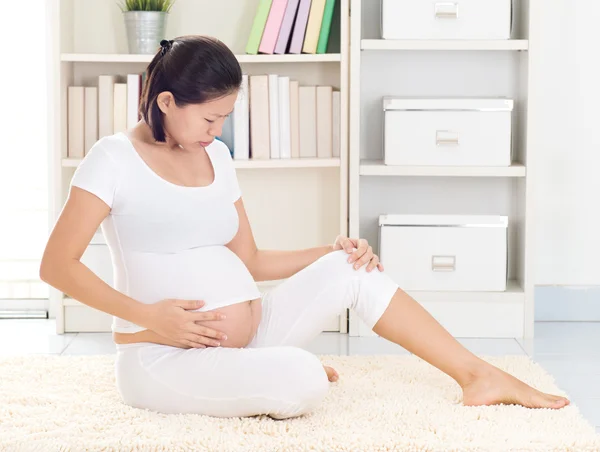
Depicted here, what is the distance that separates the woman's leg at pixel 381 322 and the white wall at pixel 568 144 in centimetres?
111

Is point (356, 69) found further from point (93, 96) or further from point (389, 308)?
point (389, 308)

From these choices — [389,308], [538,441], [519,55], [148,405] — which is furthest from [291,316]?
[519,55]

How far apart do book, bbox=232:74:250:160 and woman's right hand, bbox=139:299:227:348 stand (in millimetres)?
1099

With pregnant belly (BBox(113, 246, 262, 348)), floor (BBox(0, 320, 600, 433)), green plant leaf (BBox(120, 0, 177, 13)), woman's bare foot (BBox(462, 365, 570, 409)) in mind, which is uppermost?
green plant leaf (BBox(120, 0, 177, 13))

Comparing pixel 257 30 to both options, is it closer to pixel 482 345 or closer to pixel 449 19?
pixel 449 19

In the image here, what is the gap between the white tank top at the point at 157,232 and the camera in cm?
184

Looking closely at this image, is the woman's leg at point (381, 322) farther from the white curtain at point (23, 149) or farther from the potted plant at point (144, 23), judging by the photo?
the white curtain at point (23, 149)

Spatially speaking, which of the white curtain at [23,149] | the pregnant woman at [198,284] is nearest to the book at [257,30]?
the white curtain at [23,149]

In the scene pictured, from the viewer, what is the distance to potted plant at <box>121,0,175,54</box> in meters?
2.84

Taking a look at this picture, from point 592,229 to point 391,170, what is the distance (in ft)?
2.37

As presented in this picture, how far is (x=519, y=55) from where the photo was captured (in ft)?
9.89

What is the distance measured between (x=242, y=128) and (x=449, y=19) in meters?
0.67

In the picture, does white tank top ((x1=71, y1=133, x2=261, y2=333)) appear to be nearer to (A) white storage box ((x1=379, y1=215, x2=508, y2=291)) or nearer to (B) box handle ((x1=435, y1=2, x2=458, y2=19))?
(A) white storage box ((x1=379, y1=215, x2=508, y2=291))

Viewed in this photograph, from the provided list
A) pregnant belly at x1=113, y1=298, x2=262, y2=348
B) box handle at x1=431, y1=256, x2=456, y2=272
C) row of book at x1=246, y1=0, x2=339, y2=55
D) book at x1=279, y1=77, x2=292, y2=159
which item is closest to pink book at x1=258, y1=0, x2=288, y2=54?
row of book at x1=246, y1=0, x2=339, y2=55
